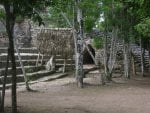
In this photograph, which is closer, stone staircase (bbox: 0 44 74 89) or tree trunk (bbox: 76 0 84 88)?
tree trunk (bbox: 76 0 84 88)

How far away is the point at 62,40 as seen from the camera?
22.0 m

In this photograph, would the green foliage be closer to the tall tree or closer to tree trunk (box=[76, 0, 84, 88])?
tree trunk (box=[76, 0, 84, 88])

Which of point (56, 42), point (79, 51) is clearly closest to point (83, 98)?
point (79, 51)

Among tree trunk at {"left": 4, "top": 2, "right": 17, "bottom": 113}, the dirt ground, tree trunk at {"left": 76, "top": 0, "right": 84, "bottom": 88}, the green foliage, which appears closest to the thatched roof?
the green foliage

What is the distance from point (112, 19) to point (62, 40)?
4062 mm

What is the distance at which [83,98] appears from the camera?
1367 cm

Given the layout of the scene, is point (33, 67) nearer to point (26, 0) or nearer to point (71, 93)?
point (71, 93)

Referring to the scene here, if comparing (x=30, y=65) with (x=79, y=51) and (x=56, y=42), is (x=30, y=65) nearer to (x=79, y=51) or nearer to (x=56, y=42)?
(x=56, y=42)

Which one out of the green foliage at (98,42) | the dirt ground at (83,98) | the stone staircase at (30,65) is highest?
the green foliage at (98,42)

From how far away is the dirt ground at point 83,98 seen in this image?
1128 centimetres

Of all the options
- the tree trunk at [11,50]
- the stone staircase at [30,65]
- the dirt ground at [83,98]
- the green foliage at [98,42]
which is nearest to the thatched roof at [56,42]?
the stone staircase at [30,65]

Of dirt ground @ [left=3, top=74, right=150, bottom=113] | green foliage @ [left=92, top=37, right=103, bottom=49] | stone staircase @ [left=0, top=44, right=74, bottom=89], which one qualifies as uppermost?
green foliage @ [left=92, top=37, right=103, bottom=49]

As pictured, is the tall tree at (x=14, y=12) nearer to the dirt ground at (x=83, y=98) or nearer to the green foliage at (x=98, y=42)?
the dirt ground at (x=83, y=98)

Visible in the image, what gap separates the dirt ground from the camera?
1128 centimetres
